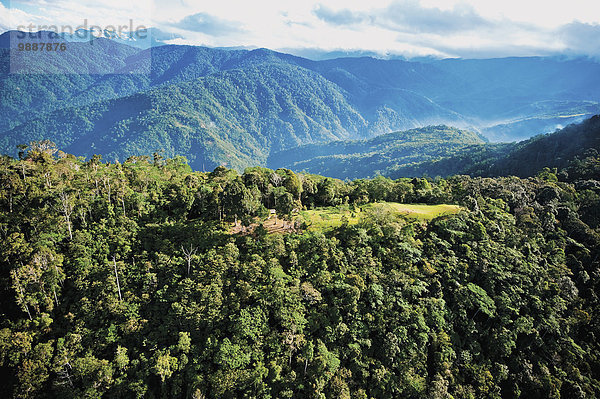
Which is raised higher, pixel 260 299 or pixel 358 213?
pixel 358 213

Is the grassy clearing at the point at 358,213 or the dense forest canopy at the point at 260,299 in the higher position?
the grassy clearing at the point at 358,213

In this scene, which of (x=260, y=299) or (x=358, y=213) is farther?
(x=358, y=213)

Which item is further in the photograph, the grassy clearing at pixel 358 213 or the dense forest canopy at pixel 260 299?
the grassy clearing at pixel 358 213

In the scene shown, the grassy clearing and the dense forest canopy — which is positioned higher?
the grassy clearing

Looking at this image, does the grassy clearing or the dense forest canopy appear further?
the grassy clearing

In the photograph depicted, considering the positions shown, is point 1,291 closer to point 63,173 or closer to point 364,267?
point 63,173
